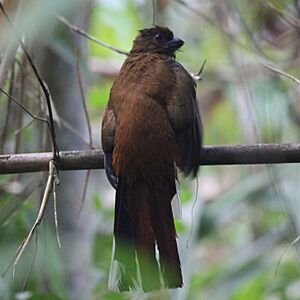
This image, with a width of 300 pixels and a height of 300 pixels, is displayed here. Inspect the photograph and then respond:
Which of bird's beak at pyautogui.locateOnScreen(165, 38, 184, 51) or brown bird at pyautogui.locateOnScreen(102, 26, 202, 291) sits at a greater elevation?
bird's beak at pyautogui.locateOnScreen(165, 38, 184, 51)

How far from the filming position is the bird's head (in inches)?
110

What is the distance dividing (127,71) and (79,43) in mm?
623

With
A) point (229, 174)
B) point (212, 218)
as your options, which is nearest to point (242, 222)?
point (229, 174)

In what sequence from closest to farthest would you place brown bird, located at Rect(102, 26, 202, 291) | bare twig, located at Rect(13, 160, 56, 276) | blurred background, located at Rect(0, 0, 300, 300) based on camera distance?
1. bare twig, located at Rect(13, 160, 56, 276)
2. brown bird, located at Rect(102, 26, 202, 291)
3. blurred background, located at Rect(0, 0, 300, 300)

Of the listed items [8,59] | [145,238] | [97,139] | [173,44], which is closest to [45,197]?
[145,238]

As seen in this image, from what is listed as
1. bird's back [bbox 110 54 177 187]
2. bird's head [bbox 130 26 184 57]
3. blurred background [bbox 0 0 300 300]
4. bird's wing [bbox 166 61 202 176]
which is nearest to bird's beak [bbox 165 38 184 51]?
bird's head [bbox 130 26 184 57]

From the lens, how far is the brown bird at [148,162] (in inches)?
84.4

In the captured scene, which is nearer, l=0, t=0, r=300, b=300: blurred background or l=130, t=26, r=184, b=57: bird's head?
l=0, t=0, r=300, b=300: blurred background

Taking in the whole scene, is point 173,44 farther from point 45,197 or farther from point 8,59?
point 45,197

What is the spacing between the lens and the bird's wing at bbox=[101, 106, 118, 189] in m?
2.26

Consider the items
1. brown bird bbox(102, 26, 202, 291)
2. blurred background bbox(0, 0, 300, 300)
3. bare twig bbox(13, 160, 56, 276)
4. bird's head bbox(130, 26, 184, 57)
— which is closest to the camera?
bare twig bbox(13, 160, 56, 276)

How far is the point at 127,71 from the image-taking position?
2529 mm

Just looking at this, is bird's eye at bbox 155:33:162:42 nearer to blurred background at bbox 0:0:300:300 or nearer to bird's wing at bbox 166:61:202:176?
blurred background at bbox 0:0:300:300

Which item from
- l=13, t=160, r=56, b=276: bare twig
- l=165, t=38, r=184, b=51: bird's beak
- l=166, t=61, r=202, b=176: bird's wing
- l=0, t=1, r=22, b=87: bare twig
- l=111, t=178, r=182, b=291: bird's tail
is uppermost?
l=165, t=38, r=184, b=51: bird's beak
